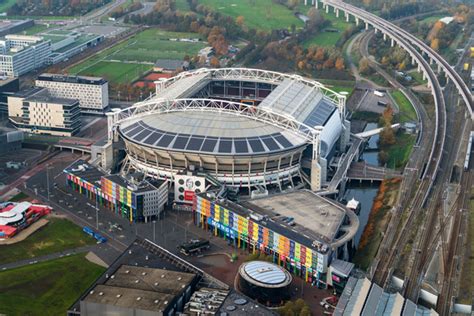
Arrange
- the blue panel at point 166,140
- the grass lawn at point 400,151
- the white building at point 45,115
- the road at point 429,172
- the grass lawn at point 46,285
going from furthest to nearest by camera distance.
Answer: the white building at point 45,115
the grass lawn at point 400,151
the blue panel at point 166,140
the road at point 429,172
the grass lawn at point 46,285

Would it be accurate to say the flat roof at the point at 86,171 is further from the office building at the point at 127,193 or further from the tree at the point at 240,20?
the tree at the point at 240,20

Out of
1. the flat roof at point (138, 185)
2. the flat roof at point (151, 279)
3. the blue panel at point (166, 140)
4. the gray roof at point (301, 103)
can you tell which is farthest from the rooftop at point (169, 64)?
the flat roof at point (151, 279)

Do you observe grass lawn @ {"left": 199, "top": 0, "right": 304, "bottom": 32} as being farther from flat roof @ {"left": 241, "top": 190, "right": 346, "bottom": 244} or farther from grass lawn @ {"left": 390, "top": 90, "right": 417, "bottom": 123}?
flat roof @ {"left": 241, "top": 190, "right": 346, "bottom": 244}

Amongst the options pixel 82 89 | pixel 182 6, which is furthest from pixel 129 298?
pixel 182 6

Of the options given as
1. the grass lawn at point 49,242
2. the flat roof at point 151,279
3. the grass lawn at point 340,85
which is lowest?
the grass lawn at point 340,85

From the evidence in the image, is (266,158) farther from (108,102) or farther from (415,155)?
(108,102)

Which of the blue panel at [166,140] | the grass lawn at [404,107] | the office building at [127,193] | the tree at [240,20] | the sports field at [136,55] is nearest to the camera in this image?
the office building at [127,193]

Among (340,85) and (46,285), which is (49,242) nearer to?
(46,285)

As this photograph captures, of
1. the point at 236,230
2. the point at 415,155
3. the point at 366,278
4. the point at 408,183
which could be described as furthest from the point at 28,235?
the point at 415,155
